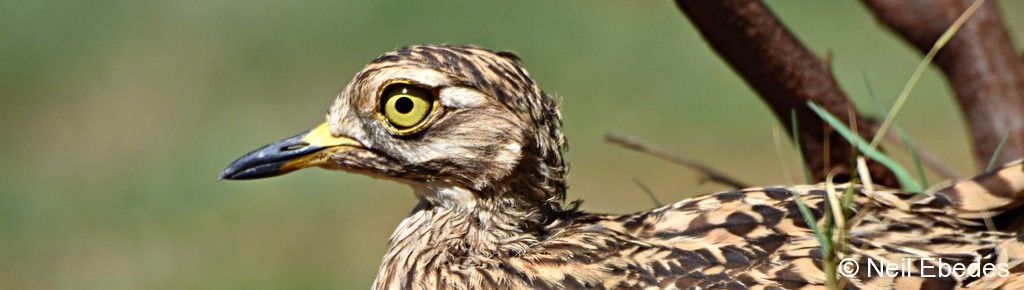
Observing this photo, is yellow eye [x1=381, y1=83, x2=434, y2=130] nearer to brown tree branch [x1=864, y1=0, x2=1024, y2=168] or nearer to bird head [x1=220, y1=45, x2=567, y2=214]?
bird head [x1=220, y1=45, x2=567, y2=214]

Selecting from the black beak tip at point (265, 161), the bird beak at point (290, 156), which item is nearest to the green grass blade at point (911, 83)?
the bird beak at point (290, 156)

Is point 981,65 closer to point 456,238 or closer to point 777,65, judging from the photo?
point 777,65

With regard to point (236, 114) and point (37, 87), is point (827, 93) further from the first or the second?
point (37, 87)

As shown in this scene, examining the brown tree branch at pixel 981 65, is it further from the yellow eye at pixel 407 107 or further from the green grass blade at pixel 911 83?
the yellow eye at pixel 407 107

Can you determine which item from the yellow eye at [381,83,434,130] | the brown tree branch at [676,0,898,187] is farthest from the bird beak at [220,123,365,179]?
the brown tree branch at [676,0,898,187]

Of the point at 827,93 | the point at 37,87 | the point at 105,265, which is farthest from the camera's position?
the point at 37,87

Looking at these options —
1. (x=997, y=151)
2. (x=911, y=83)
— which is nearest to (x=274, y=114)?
(x=997, y=151)

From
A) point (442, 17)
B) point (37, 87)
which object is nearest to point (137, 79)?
point (37, 87)

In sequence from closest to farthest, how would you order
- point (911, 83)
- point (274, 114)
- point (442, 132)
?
point (911, 83) → point (442, 132) → point (274, 114)
